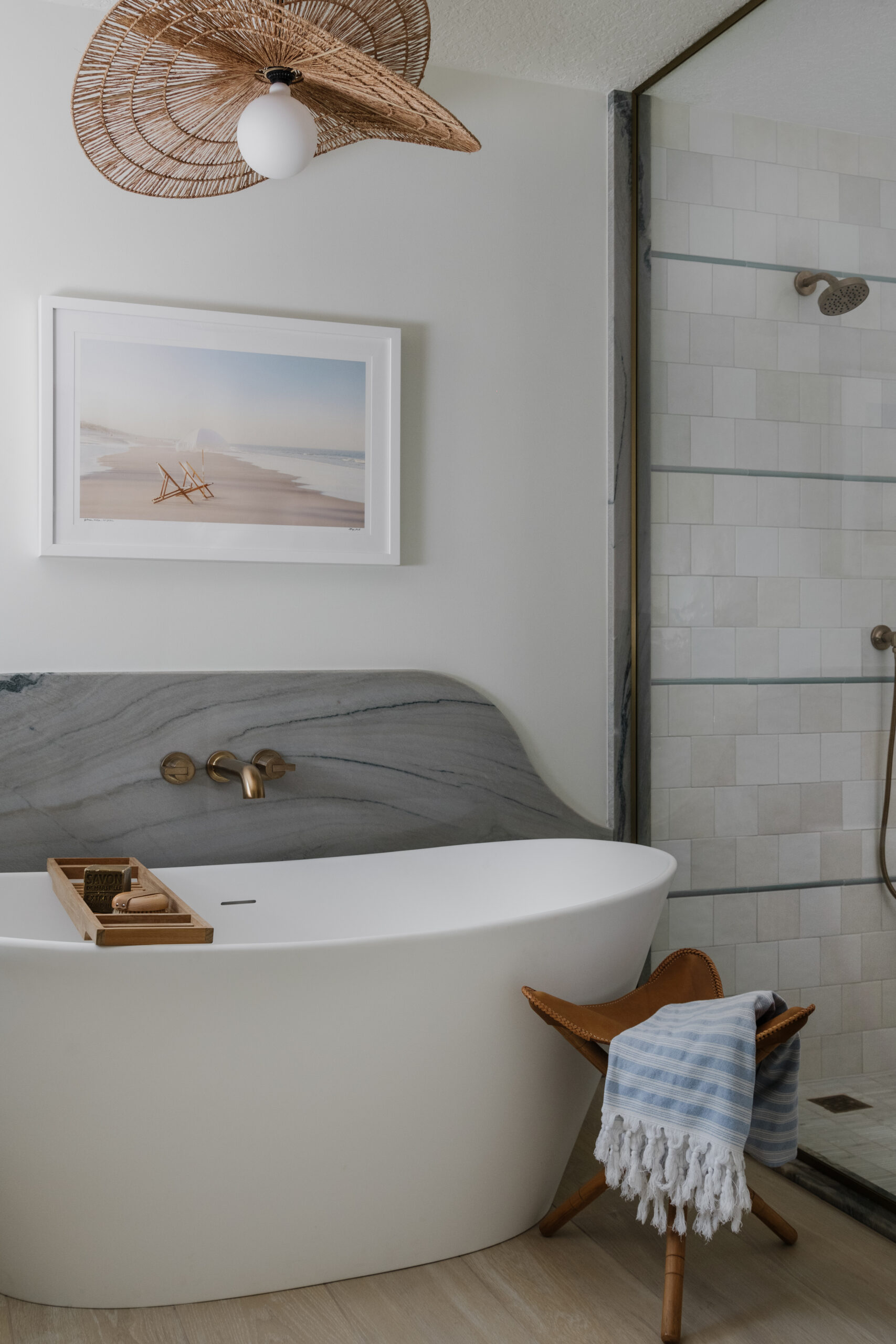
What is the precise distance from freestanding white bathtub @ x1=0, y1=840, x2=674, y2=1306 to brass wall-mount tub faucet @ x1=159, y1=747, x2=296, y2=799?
0.68 m

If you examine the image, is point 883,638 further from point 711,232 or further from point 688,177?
point 688,177

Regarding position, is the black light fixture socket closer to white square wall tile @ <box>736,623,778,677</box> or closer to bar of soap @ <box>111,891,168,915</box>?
bar of soap @ <box>111,891,168,915</box>

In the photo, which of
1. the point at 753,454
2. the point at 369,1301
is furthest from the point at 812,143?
the point at 369,1301

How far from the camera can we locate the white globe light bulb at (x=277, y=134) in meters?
1.67

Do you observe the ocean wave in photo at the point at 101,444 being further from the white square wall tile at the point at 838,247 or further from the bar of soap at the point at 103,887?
the white square wall tile at the point at 838,247

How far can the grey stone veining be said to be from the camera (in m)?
2.55

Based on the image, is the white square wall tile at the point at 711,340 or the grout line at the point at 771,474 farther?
the white square wall tile at the point at 711,340

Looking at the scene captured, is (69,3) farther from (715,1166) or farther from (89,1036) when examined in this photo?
(715,1166)

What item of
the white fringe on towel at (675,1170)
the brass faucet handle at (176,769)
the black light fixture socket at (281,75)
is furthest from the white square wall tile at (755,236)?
the white fringe on towel at (675,1170)

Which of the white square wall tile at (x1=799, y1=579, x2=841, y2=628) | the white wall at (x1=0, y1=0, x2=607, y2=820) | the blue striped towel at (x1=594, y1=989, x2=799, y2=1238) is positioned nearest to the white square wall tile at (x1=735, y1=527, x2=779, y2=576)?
the white square wall tile at (x1=799, y1=579, x2=841, y2=628)

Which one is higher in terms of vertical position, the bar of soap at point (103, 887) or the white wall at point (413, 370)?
the white wall at point (413, 370)

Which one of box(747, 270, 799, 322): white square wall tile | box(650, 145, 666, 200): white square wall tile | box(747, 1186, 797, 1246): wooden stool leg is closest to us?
box(747, 1186, 797, 1246): wooden stool leg

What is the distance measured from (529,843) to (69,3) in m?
2.27

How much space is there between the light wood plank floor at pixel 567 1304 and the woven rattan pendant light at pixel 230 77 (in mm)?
1984
